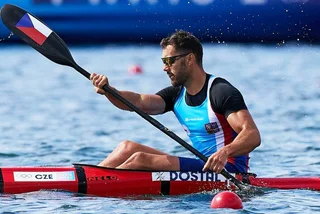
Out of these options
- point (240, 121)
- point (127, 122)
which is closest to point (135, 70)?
point (127, 122)

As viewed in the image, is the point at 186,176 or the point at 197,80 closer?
the point at 186,176

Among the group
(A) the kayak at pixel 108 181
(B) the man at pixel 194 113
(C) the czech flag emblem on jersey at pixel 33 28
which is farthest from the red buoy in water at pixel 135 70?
(A) the kayak at pixel 108 181

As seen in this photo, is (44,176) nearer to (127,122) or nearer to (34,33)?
(34,33)

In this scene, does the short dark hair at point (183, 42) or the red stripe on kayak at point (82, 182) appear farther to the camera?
the short dark hair at point (183, 42)

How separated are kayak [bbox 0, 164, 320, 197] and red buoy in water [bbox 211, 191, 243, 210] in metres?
0.57

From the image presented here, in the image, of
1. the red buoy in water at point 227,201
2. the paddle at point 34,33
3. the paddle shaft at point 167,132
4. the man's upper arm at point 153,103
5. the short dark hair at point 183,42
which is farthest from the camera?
the paddle at point 34,33

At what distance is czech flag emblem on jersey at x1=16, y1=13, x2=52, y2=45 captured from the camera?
28.7 ft

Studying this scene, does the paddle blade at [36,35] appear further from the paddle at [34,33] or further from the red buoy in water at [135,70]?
the red buoy in water at [135,70]

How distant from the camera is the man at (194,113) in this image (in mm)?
7945

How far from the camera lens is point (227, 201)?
291 inches

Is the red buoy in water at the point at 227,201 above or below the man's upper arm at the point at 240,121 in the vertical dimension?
below

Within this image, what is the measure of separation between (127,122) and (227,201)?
7.10 meters

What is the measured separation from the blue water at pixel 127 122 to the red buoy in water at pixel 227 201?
8 centimetres

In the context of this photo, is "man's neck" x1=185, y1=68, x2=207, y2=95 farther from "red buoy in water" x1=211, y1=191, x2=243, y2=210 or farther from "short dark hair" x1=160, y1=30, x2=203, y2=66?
"red buoy in water" x1=211, y1=191, x2=243, y2=210
